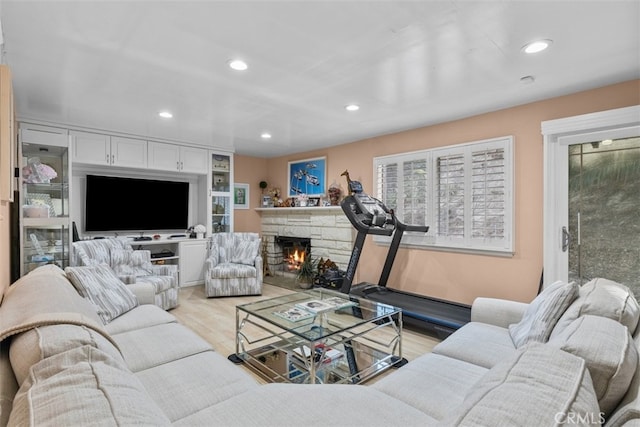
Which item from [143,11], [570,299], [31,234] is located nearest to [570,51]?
[570,299]

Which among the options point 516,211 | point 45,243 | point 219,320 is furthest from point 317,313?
point 45,243

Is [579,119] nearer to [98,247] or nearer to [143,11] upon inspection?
[143,11]

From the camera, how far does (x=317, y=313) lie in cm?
264

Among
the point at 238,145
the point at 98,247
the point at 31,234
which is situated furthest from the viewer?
the point at 238,145

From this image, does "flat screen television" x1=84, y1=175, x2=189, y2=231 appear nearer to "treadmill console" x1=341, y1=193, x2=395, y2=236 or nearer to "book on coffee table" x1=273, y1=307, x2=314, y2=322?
"treadmill console" x1=341, y1=193, x2=395, y2=236

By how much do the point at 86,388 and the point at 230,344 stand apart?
2.38 metres

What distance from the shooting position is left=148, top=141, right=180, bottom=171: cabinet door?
15.6 ft

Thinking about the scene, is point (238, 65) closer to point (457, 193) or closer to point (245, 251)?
point (457, 193)

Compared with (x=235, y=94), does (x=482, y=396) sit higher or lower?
lower

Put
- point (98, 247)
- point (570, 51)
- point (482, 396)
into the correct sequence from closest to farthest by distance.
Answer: point (482, 396) < point (570, 51) < point (98, 247)

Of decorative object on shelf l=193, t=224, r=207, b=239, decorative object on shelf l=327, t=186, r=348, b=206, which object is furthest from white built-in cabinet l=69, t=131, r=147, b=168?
decorative object on shelf l=327, t=186, r=348, b=206

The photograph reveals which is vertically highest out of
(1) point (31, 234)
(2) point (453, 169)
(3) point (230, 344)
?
(2) point (453, 169)

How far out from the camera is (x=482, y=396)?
748 mm

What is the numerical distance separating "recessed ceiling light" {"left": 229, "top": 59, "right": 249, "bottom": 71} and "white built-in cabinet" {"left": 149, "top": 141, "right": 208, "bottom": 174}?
116 inches
